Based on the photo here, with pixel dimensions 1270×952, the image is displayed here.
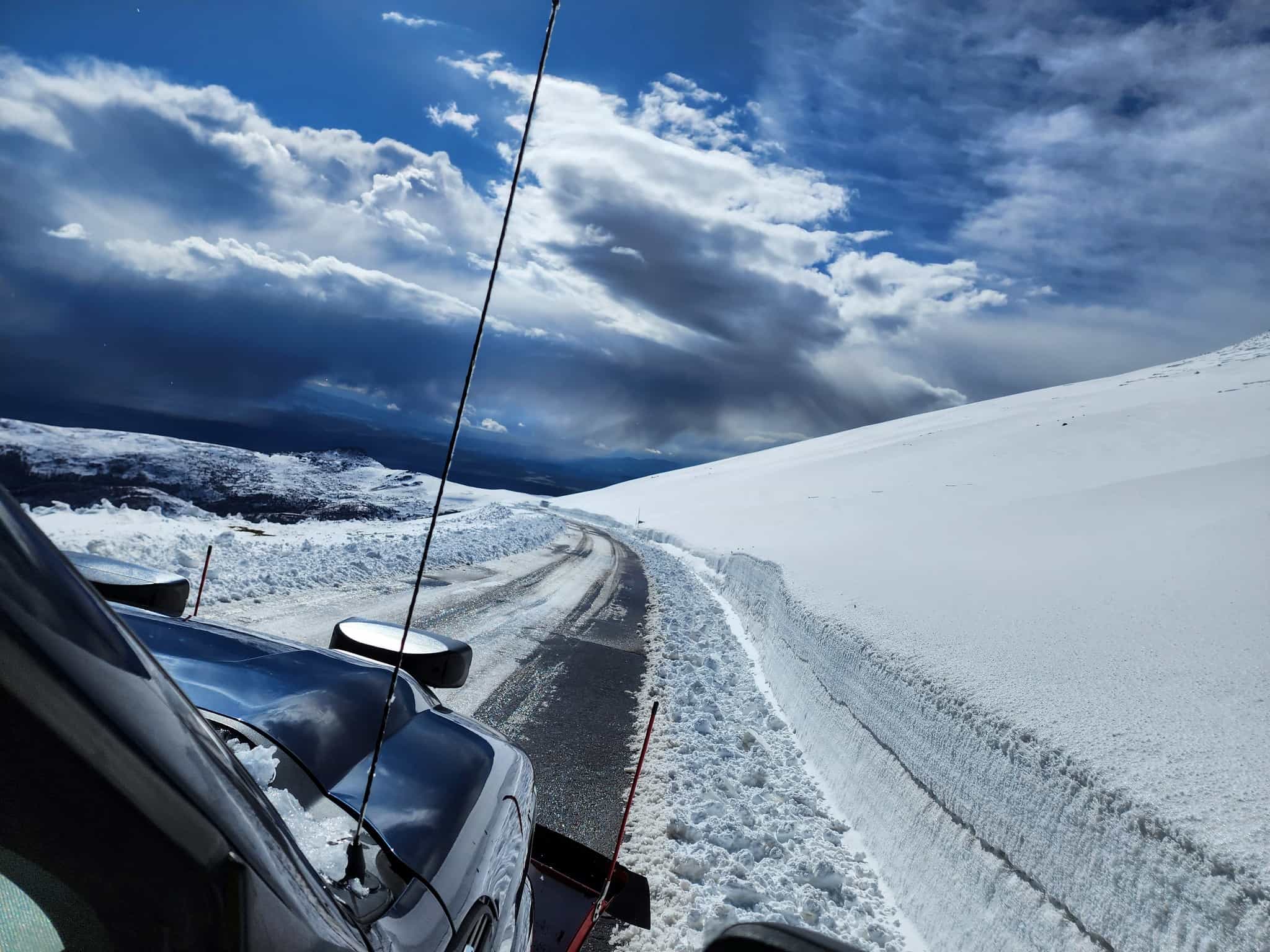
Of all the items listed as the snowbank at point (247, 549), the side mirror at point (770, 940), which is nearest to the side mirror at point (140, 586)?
the side mirror at point (770, 940)

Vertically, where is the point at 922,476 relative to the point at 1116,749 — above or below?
above

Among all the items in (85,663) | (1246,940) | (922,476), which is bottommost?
(1246,940)

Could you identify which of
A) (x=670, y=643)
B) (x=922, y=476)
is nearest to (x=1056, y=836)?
(x=670, y=643)

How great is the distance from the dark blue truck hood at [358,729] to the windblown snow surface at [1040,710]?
2380mm

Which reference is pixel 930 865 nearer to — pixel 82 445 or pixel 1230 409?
pixel 82 445

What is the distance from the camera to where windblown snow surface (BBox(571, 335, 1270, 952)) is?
295 cm

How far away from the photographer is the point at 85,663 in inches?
22.2

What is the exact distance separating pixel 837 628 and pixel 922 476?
27.7 m

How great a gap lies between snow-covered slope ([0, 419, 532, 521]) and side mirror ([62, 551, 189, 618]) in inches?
22.1

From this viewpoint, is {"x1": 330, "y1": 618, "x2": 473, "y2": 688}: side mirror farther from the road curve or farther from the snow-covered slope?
the road curve

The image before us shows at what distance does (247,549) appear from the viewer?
10648 mm

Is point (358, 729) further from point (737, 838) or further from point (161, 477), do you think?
point (161, 477)

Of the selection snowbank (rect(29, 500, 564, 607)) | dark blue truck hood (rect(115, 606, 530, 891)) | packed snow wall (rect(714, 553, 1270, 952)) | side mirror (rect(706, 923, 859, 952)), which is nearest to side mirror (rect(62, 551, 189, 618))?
dark blue truck hood (rect(115, 606, 530, 891))

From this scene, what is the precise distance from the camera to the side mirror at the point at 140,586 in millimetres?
2611
